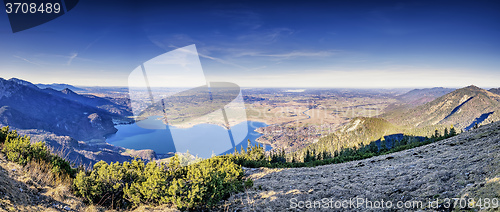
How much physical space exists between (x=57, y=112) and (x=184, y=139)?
143 meters

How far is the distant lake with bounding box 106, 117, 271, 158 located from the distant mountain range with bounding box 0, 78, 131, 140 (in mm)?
12071

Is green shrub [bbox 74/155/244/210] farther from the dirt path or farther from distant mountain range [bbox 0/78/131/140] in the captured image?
distant mountain range [bbox 0/78/131/140]

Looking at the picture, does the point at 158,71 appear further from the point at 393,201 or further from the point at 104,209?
the point at 393,201

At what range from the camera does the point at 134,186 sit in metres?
7.83

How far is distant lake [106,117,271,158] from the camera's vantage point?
57.4 m

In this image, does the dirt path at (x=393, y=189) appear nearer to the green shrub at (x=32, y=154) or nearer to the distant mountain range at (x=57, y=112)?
the green shrub at (x=32, y=154)

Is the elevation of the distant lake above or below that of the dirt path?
below

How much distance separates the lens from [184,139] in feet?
185

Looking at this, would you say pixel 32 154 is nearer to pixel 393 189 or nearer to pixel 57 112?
pixel 393 189

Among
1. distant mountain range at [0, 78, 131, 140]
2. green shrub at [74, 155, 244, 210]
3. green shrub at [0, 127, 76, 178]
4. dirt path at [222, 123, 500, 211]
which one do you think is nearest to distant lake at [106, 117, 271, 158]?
distant mountain range at [0, 78, 131, 140]

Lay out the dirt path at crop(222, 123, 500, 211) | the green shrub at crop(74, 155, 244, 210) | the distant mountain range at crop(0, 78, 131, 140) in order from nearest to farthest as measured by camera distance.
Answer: the dirt path at crop(222, 123, 500, 211) < the green shrub at crop(74, 155, 244, 210) < the distant mountain range at crop(0, 78, 131, 140)

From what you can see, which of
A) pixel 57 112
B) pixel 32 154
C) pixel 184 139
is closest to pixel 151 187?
pixel 32 154

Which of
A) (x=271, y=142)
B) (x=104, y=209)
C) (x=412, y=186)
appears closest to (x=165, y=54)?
(x=104, y=209)

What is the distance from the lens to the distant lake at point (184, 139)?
2260 inches
